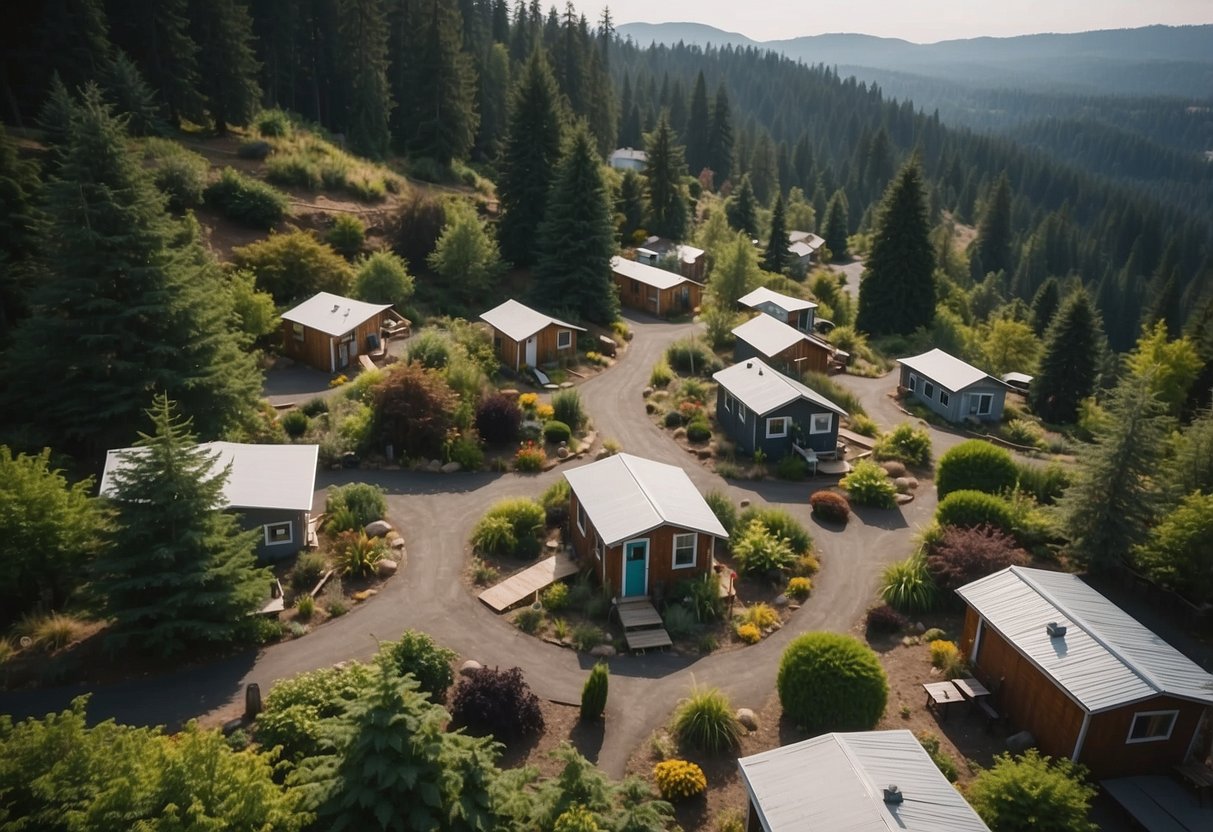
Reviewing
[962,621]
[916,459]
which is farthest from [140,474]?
[916,459]

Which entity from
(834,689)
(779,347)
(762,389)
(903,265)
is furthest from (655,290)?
(834,689)

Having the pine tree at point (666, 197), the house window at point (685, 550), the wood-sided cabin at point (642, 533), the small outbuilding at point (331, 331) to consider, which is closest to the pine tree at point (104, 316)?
the small outbuilding at point (331, 331)

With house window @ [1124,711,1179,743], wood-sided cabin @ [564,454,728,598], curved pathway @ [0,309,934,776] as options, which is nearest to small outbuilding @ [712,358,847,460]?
curved pathway @ [0,309,934,776]

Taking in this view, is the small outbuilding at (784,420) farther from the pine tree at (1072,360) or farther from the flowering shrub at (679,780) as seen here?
the pine tree at (1072,360)

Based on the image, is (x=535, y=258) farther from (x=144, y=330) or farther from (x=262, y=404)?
(x=144, y=330)

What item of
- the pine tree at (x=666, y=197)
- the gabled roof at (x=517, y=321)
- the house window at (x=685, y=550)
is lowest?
the house window at (x=685, y=550)

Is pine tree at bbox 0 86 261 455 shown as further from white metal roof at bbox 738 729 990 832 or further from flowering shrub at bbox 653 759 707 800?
white metal roof at bbox 738 729 990 832
